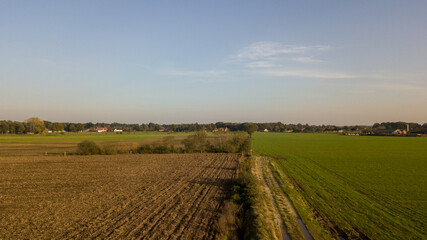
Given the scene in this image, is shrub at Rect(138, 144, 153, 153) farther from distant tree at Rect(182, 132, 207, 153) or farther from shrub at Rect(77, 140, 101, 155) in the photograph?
shrub at Rect(77, 140, 101, 155)

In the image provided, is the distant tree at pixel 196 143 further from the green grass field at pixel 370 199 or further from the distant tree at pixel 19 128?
the distant tree at pixel 19 128

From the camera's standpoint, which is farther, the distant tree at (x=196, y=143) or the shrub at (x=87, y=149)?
the distant tree at (x=196, y=143)

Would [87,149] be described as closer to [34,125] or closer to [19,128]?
[34,125]

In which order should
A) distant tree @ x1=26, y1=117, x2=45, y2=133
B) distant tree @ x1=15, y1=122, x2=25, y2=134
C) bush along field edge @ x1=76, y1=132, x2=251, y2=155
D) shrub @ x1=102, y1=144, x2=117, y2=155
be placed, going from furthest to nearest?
distant tree @ x1=15, y1=122, x2=25, y2=134, distant tree @ x1=26, y1=117, x2=45, y2=133, bush along field edge @ x1=76, y1=132, x2=251, y2=155, shrub @ x1=102, y1=144, x2=117, y2=155

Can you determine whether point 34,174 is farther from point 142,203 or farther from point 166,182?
point 142,203

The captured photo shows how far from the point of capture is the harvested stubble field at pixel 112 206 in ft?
38.1

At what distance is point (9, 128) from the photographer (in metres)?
140

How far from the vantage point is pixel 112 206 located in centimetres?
1564

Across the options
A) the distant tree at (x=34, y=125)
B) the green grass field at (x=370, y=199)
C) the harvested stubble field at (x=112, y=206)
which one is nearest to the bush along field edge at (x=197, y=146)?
the green grass field at (x=370, y=199)

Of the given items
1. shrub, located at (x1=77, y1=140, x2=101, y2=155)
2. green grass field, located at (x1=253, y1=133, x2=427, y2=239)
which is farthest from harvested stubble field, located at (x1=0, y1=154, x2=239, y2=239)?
shrub, located at (x1=77, y1=140, x2=101, y2=155)

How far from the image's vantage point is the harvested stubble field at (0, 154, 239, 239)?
38.1 feet

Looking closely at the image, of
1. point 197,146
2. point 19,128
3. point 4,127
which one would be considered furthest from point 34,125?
point 197,146

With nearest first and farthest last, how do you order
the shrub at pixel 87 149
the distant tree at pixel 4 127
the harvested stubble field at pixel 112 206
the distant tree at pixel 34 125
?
the harvested stubble field at pixel 112 206, the shrub at pixel 87 149, the distant tree at pixel 34 125, the distant tree at pixel 4 127

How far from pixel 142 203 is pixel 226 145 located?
134 ft
